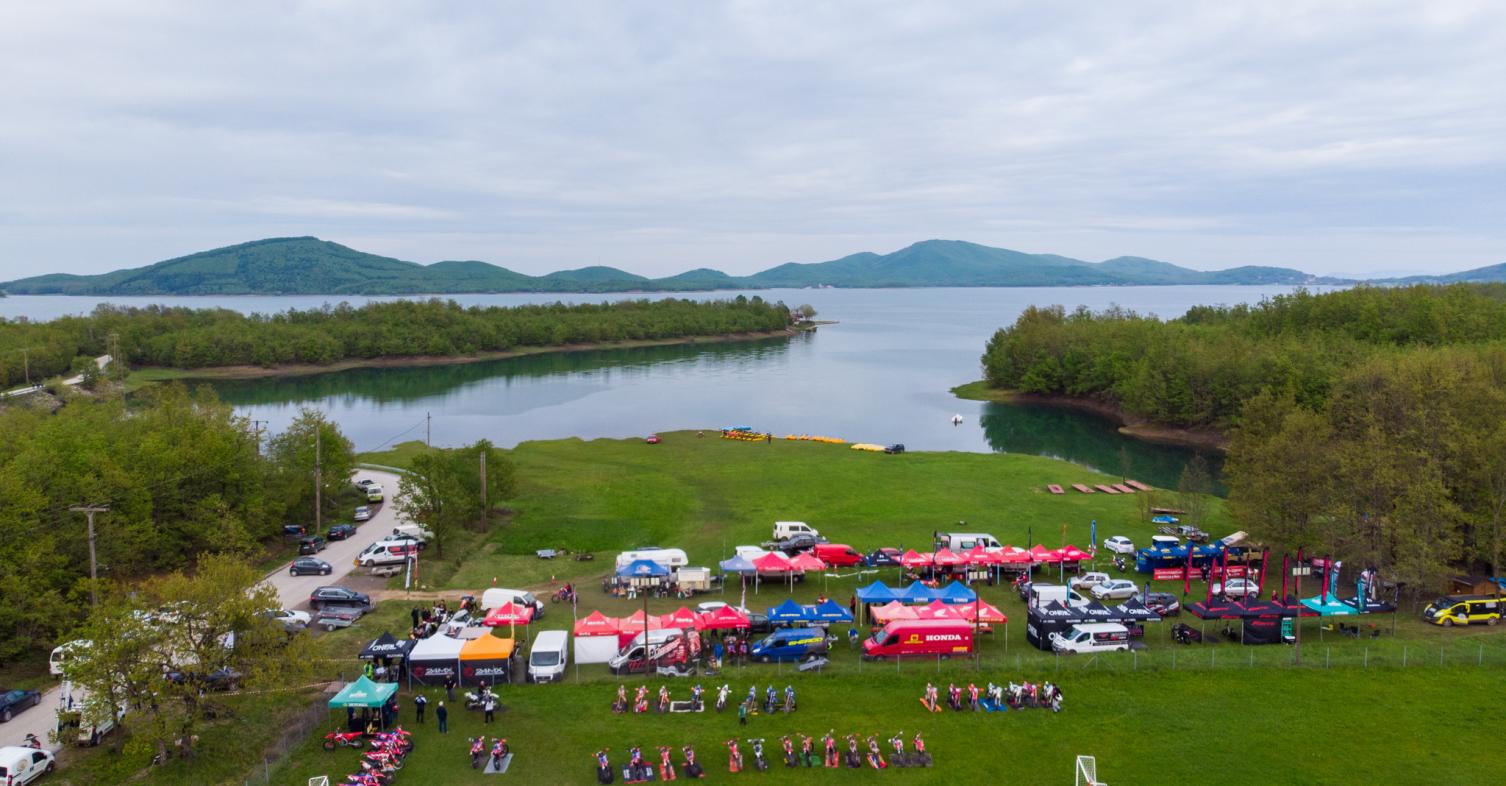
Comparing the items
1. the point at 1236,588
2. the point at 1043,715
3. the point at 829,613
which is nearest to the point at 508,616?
the point at 829,613

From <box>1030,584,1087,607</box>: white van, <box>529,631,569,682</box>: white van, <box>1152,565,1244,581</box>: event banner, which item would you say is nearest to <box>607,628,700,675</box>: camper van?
<box>529,631,569,682</box>: white van

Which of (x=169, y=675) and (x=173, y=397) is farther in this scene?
(x=173, y=397)

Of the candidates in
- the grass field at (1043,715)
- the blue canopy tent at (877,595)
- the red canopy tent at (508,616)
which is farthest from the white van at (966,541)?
the red canopy tent at (508,616)

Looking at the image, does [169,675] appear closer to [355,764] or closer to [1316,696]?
[355,764]

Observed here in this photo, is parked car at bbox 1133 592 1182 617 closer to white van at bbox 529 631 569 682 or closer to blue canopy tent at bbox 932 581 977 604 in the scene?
blue canopy tent at bbox 932 581 977 604

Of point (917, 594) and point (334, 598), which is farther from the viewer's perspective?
point (334, 598)

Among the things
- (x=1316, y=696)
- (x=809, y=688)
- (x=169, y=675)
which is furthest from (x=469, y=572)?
(x=1316, y=696)

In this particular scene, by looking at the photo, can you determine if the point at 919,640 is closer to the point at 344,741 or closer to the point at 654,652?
the point at 654,652
